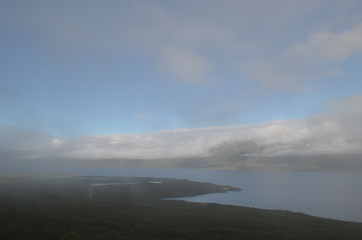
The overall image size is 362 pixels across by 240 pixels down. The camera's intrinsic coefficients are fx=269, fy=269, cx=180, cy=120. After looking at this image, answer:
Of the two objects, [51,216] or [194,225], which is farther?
[194,225]

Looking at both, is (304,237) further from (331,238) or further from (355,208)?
(355,208)

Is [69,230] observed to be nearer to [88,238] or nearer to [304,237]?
[88,238]

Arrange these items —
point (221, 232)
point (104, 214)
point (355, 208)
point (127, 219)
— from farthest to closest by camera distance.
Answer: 1. point (355, 208)
2. point (104, 214)
3. point (127, 219)
4. point (221, 232)

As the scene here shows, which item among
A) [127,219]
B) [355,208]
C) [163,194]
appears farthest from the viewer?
[163,194]

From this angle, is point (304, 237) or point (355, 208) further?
point (355, 208)

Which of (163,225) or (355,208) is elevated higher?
(163,225)

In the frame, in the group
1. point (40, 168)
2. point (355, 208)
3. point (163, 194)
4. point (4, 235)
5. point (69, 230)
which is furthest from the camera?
point (40, 168)

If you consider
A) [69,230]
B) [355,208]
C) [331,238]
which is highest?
[69,230]

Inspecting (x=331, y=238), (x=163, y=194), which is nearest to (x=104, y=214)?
(x=331, y=238)

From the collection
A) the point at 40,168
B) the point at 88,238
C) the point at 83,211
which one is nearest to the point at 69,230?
the point at 88,238
